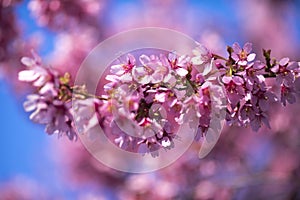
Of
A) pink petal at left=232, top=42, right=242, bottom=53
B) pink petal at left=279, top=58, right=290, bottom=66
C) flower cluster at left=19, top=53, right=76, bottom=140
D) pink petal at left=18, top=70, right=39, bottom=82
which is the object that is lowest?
flower cluster at left=19, top=53, right=76, bottom=140

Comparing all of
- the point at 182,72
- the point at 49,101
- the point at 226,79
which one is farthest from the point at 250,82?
the point at 49,101

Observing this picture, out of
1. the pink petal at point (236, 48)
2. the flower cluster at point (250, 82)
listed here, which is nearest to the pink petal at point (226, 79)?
the flower cluster at point (250, 82)

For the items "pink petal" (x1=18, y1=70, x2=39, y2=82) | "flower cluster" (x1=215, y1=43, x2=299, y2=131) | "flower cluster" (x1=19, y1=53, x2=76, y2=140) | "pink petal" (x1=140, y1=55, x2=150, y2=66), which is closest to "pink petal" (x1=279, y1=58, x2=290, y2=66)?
"flower cluster" (x1=215, y1=43, x2=299, y2=131)

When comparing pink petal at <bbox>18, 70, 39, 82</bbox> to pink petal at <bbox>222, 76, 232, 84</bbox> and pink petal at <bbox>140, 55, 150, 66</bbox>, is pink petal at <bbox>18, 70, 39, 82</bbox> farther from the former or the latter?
pink petal at <bbox>222, 76, 232, 84</bbox>

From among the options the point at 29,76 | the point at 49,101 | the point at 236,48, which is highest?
the point at 236,48

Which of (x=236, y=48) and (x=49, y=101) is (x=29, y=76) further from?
(x=236, y=48)

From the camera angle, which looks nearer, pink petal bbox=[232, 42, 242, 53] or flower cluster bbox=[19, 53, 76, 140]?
flower cluster bbox=[19, 53, 76, 140]

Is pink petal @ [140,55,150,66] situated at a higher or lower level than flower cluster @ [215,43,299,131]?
higher

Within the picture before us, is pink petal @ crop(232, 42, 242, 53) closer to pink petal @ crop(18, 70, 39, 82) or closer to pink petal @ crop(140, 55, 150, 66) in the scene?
pink petal @ crop(140, 55, 150, 66)
